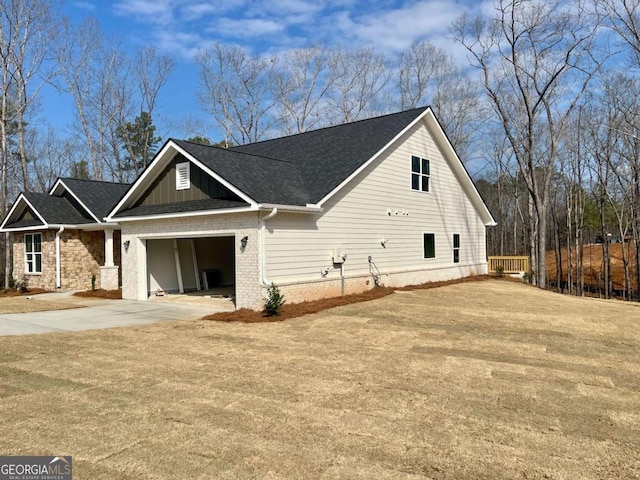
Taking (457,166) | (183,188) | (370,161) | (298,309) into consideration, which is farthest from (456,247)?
(183,188)

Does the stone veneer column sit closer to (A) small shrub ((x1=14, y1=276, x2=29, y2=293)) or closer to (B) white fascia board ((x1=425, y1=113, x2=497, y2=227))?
(A) small shrub ((x1=14, y1=276, x2=29, y2=293))

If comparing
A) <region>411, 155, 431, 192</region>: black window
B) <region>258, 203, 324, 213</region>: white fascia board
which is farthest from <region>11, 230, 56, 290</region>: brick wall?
<region>411, 155, 431, 192</region>: black window

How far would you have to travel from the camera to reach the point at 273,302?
36.9 feet

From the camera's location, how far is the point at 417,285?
18.0 meters

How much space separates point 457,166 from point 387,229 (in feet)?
21.9

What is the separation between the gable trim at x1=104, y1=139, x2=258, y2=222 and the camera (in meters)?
11.8

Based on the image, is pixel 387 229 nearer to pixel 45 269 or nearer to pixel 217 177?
pixel 217 177

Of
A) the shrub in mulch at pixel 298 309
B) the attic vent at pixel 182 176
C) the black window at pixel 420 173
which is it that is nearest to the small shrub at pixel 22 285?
the attic vent at pixel 182 176

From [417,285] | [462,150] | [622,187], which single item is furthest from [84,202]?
[622,187]

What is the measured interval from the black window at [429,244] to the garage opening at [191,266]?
8.25 metres

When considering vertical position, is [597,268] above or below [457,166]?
below

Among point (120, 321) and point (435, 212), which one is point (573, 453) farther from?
point (435, 212)

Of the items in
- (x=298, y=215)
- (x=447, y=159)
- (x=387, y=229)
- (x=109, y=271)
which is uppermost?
(x=447, y=159)

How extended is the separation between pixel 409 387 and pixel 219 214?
8.08m
